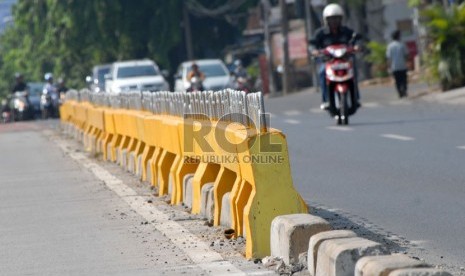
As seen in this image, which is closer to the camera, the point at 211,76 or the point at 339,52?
the point at 339,52

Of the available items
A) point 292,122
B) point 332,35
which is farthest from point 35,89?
point 332,35

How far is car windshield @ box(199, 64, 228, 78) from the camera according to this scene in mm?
42875

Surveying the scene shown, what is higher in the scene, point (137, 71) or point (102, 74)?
point (137, 71)

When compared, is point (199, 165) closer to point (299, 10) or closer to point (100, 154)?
point (100, 154)

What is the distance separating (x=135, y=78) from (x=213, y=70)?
9.21ft

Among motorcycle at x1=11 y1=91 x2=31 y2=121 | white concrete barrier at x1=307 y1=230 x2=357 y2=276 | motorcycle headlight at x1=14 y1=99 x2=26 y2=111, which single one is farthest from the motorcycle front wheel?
motorcycle headlight at x1=14 y1=99 x2=26 y2=111

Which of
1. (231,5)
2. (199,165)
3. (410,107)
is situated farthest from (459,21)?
(231,5)

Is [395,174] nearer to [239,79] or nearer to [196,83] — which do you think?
[196,83]

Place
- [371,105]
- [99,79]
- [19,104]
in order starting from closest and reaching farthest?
[371,105]
[99,79]
[19,104]

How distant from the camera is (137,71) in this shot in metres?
45.3

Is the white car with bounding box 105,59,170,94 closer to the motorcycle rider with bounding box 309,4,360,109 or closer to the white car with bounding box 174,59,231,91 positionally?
the white car with bounding box 174,59,231,91

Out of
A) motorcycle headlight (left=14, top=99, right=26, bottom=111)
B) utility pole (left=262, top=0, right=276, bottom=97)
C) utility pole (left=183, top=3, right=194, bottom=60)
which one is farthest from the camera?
utility pole (left=183, top=3, right=194, bottom=60)

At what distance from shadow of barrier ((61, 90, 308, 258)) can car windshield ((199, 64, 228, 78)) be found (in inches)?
936

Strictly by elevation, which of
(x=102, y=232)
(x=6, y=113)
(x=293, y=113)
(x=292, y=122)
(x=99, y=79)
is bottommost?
(x=6, y=113)
